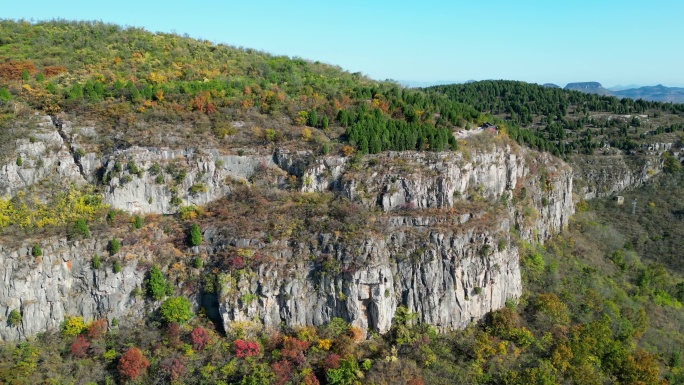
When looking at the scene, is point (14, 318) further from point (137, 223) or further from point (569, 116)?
point (569, 116)

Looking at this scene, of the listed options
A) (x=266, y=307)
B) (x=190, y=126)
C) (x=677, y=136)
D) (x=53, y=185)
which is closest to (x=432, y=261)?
(x=266, y=307)

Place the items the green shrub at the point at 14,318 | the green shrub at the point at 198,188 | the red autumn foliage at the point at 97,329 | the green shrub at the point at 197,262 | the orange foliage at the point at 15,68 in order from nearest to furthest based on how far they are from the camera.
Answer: the green shrub at the point at 14,318, the red autumn foliage at the point at 97,329, the green shrub at the point at 197,262, the green shrub at the point at 198,188, the orange foliage at the point at 15,68

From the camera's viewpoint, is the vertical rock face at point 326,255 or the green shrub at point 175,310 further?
the vertical rock face at point 326,255

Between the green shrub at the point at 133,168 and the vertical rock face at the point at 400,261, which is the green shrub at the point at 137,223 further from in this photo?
the vertical rock face at the point at 400,261

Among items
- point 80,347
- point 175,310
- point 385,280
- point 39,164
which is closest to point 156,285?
point 175,310

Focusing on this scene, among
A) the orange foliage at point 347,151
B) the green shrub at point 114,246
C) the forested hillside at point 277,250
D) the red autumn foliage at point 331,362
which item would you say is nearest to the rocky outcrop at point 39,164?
the forested hillside at point 277,250

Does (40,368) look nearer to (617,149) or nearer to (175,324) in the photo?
(175,324)

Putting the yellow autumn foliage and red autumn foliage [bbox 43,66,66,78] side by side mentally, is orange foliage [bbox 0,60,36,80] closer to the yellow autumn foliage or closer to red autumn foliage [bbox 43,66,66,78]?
red autumn foliage [bbox 43,66,66,78]

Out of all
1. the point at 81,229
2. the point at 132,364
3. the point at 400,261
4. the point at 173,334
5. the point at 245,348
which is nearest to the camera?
the point at 132,364
